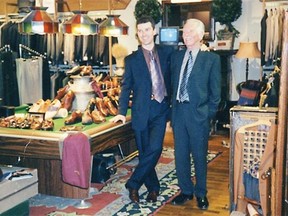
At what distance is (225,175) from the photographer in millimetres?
5164

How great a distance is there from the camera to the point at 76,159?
3742 millimetres

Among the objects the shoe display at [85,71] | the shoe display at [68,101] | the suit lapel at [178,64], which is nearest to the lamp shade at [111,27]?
the shoe display at [85,71]

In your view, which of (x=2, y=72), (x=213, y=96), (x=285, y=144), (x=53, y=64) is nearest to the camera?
(x=285, y=144)

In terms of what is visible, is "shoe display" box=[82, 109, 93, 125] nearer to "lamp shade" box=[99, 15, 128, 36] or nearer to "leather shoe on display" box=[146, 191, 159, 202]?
"leather shoe on display" box=[146, 191, 159, 202]

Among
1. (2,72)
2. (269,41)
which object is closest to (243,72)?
→ (269,41)

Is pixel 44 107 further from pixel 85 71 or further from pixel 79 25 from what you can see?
pixel 79 25

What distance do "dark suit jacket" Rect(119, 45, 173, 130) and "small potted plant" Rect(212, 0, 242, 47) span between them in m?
3.87

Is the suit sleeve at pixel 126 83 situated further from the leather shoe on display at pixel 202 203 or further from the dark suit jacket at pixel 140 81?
the leather shoe on display at pixel 202 203

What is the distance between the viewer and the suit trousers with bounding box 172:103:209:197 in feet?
12.5

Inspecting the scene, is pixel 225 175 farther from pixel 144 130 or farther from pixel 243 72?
pixel 243 72

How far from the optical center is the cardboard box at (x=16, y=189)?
332 centimetres

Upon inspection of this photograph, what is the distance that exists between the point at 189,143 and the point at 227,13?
4212 millimetres

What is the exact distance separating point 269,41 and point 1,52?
4.74 meters

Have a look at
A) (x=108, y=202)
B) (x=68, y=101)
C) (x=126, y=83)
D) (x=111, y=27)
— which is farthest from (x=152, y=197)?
(x=111, y=27)
